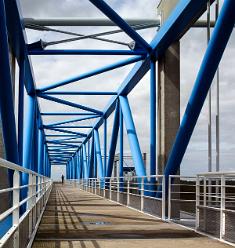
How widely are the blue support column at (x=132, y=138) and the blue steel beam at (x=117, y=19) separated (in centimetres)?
507

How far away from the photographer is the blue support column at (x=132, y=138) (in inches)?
892

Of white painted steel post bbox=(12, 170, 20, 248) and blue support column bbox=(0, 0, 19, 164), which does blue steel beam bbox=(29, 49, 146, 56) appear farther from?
white painted steel post bbox=(12, 170, 20, 248)

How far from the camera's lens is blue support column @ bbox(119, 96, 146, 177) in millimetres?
22656

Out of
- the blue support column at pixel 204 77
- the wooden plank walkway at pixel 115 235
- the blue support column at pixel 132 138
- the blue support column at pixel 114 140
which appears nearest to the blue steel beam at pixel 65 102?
the blue support column at pixel 114 140

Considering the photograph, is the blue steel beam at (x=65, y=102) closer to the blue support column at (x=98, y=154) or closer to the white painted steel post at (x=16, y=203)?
the blue support column at (x=98, y=154)

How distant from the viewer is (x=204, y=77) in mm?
12922

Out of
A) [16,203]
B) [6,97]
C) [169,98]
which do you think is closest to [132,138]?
[169,98]

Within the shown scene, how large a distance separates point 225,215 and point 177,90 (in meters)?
9.22

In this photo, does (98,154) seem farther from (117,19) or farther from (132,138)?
(117,19)

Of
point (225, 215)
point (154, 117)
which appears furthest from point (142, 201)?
point (225, 215)

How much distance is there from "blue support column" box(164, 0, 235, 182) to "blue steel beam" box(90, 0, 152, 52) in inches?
169

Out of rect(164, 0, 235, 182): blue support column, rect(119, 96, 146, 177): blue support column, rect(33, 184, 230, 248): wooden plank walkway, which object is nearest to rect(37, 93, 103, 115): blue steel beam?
rect(119, 96, 146, 177): blue support column

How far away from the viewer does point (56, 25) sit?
76.7ft

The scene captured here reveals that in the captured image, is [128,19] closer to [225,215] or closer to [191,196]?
[191,196]
